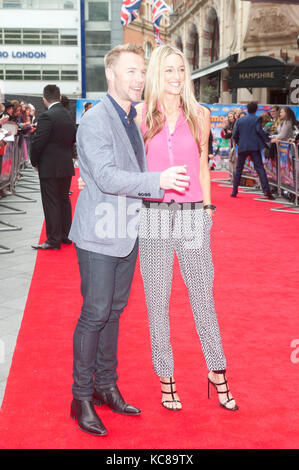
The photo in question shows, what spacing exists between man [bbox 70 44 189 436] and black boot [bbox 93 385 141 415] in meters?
0.22

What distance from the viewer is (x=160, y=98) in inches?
118

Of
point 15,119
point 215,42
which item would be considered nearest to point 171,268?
point 15,119

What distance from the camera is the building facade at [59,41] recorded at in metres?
52.0

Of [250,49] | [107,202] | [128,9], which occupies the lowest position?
[107,202]

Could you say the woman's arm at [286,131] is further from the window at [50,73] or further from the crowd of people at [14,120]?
the window at [50,73]

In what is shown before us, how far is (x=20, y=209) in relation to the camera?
10406 mm

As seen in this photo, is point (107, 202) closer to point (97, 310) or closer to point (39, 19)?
point (97, 310)

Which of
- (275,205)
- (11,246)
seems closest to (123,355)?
(11,246)

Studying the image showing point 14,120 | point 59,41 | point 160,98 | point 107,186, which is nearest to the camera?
point 107,186

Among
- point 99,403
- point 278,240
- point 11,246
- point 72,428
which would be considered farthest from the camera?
point 278,240

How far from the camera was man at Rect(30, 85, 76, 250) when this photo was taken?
7027mm

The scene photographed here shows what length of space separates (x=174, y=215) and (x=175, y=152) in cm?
31

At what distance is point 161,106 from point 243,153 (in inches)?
Answer: 352
